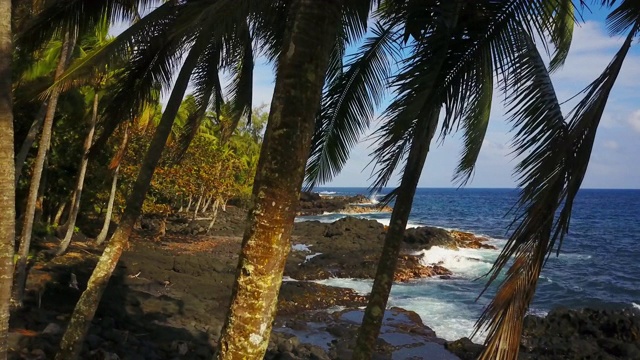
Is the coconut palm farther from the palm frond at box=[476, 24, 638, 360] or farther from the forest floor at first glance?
the forest floor

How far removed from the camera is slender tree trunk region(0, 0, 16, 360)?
341 centimetres

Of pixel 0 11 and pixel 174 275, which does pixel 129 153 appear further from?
pixel 0 11

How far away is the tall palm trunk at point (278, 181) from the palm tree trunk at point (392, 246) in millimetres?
2031

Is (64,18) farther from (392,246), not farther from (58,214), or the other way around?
(58,214)

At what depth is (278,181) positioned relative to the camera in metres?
2.53

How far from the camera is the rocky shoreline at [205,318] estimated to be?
328 inches

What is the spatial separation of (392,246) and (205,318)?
29.1 feet

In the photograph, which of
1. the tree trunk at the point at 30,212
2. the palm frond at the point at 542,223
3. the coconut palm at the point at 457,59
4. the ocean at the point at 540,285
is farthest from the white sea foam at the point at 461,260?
the palm frond at the point at 542,223

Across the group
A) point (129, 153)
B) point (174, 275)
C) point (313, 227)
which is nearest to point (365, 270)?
point (174, 275)

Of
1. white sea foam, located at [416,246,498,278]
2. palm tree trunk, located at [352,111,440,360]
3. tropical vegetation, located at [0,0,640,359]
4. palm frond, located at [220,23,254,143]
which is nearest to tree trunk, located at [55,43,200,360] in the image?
tropical vegetation, located at [0,0,640,359]

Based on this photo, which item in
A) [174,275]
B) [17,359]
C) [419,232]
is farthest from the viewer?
[419,232]

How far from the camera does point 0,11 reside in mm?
3523

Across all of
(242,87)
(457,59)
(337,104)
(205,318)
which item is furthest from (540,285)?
(457,59)

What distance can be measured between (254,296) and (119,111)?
4.54 metres
